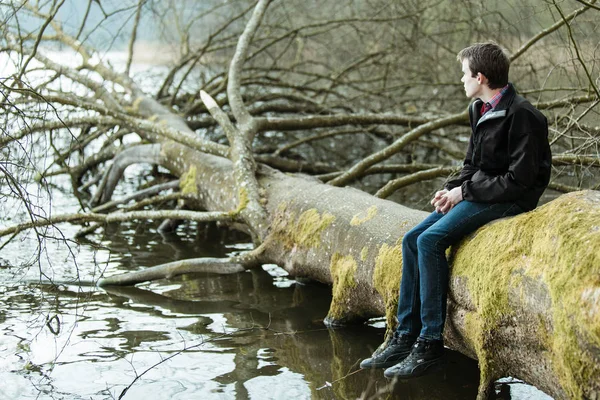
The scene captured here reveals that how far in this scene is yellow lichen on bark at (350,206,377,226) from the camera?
496cm

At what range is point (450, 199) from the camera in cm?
390

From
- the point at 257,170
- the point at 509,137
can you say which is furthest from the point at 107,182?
the point at 509,137

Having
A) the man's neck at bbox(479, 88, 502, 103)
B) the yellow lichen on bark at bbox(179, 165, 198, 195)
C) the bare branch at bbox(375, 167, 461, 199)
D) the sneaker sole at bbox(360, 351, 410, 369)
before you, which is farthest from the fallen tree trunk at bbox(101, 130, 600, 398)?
the yellow lichen on bark at bbox(179, 165, 198, 195)

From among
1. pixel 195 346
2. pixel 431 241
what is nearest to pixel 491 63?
pixel 431 241

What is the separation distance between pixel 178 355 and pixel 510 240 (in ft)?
6.83

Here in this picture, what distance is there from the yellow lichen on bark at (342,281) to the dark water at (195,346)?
0.15m

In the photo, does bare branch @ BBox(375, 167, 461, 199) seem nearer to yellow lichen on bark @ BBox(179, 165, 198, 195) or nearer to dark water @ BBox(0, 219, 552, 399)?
dark water @ BBox(0, 219, 552, 399)

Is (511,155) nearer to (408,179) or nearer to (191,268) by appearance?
(408,179)

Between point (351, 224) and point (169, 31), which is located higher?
point (169, 31)

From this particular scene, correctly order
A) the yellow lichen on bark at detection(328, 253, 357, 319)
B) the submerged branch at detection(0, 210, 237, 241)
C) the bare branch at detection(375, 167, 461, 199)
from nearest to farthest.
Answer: the yellow lichen on bark at detection(328, 253, 357, 319), the submerged branch at detection(0, 210, 237, 241), the bare branch at detection(375, 167, 461, 199)

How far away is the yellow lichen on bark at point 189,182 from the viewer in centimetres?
758

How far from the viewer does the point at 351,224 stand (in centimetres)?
506

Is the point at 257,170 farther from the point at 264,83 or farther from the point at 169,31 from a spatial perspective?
the point at 169,31

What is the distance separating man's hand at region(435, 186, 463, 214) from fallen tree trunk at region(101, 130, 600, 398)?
22 centimetres
